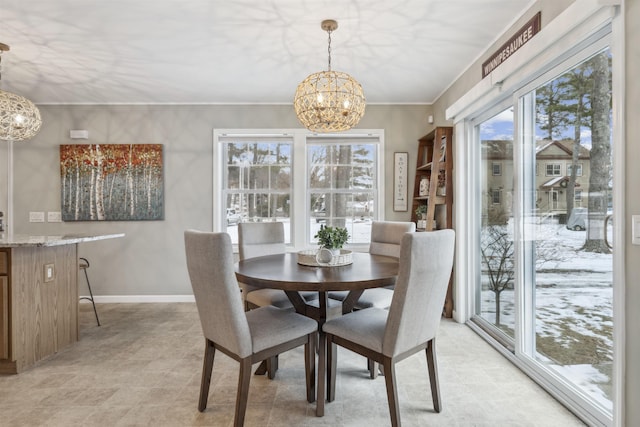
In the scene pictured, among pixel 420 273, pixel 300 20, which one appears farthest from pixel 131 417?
pixel 300 20

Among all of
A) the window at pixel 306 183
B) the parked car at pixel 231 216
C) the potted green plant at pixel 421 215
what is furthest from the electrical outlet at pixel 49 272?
the potted green plant at pixel 421 215

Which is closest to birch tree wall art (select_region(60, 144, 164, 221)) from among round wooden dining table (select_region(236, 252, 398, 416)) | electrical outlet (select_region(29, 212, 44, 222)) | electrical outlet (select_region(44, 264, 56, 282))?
electrical outlet (select_region(29, 212, 44, 222))

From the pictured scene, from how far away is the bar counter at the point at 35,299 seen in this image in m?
2.36

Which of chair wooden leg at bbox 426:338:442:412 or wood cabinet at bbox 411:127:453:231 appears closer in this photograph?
chair wooden leg at bbox 426:338:442:412

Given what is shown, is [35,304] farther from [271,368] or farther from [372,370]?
[372,370]

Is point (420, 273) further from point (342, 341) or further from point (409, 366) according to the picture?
point (409, 366)

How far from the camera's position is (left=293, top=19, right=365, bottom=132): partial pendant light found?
224 centimetres

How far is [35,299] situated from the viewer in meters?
2.54

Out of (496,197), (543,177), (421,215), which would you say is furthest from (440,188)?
(543,177)

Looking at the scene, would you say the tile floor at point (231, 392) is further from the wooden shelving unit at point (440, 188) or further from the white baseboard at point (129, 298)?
the white baseboard at point (129, 298)

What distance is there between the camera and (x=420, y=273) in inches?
63.4

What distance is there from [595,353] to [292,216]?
10.2 ft

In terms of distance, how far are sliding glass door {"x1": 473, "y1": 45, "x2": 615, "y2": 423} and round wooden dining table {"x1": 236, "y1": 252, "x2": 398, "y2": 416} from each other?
3.33ft

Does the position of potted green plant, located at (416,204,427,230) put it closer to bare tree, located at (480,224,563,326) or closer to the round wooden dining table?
bare tree, located at (480,224,563,326)
